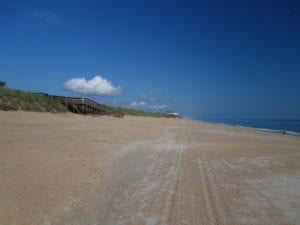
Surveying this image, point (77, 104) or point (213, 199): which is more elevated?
point (77, 104)

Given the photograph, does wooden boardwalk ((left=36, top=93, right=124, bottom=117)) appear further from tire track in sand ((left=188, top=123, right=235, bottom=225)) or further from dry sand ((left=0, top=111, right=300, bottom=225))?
tire track in sand ((left=188, top=123, right=235, bottom=225))

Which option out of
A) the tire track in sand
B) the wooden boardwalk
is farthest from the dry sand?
the wooden boardwalk

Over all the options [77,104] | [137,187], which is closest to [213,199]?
[137,187]

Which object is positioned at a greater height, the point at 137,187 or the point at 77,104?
the point at 77,104

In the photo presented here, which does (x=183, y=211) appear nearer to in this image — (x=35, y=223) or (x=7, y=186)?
(x=35, y=223)

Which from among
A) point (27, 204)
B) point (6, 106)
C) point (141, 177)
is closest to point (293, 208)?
point (141, 177)

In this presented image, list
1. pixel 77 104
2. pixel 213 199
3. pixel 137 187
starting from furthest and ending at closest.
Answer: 1. pixel 77 104
2. pixel 137 187
3. pixel 213 199

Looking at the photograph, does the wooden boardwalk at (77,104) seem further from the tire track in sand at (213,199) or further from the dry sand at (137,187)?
the tire track in sand at (213,199)

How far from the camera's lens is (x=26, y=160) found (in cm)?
673

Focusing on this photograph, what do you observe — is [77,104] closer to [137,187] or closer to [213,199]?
[137,187]

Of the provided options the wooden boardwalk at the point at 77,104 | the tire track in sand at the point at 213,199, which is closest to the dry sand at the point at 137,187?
the tire track in sand at the point at 213,199

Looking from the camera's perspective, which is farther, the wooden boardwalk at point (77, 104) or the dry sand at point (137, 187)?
the wooden boardwalk at point (77, 104)

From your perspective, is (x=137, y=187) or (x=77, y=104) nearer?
(x=137, y=187)

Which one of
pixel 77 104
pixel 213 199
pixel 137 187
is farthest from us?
pixel 77 104
